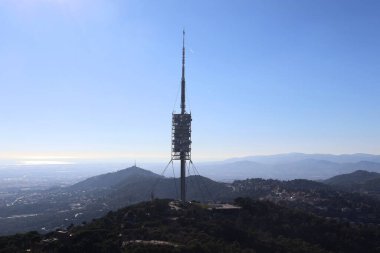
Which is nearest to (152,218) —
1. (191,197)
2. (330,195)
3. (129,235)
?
(129,235)

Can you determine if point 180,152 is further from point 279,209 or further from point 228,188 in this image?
point 228,188

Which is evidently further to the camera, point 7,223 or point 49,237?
point 7,223

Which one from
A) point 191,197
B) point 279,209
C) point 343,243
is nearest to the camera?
point 343,243

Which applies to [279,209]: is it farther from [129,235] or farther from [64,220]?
[64,220]

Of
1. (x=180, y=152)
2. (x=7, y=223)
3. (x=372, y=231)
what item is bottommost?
(x=7, y=223)

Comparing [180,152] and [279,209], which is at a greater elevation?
[180,152]

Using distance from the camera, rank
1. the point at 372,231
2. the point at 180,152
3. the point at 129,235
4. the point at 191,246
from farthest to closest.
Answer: the point at 180,152
the point at 372,231
the point at 129,235
the point at 191,246

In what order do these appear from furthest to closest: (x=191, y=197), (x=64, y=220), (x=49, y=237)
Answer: (x=191, y=197)
(x=64, y=220)
(x=49, y=237)

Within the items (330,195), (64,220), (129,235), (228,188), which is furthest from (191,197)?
(129,235)

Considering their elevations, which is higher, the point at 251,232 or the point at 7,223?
the point at 251,232
